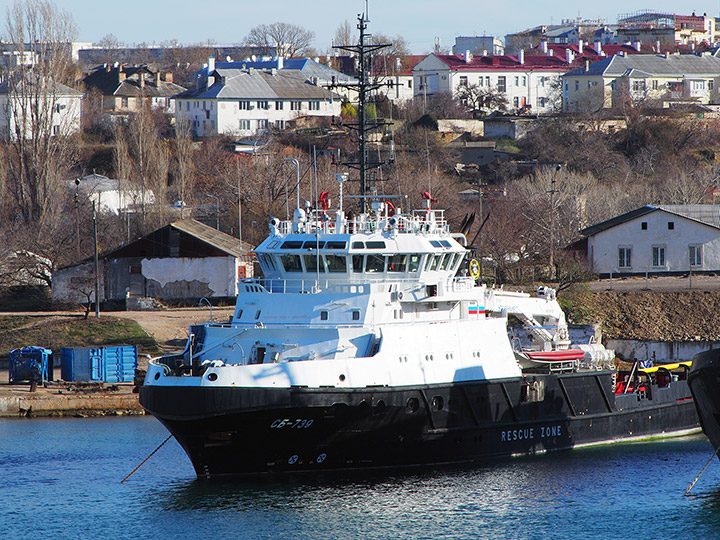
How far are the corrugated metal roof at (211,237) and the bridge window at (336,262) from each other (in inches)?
958

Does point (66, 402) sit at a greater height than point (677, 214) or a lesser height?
lesser

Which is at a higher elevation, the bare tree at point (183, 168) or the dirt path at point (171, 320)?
the bare tree at point (183, 168)

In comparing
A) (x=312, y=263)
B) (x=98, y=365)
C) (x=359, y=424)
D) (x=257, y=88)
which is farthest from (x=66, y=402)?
(x=257, y=88)

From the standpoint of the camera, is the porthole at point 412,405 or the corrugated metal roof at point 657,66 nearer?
the porthole at point 412,405

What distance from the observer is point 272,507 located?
2638 centimetres

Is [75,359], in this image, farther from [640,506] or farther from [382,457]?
[640,506]

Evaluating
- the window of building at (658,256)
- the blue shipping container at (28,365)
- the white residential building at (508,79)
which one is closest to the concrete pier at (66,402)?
the blue shipping container at (28,365)

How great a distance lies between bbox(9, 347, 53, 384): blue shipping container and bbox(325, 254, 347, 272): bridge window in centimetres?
1486

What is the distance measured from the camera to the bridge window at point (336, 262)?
30594 mm

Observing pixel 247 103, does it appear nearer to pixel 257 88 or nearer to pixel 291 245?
pixel 257 88

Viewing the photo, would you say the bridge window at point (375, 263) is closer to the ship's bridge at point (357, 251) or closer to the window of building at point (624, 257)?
the ship's bridge at point (357, 251)

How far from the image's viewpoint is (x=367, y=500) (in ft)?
87.9

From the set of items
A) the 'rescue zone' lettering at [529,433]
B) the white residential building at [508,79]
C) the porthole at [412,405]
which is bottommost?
the 'rescue zone' lettering at [529,433]

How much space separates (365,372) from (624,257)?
3220cm
